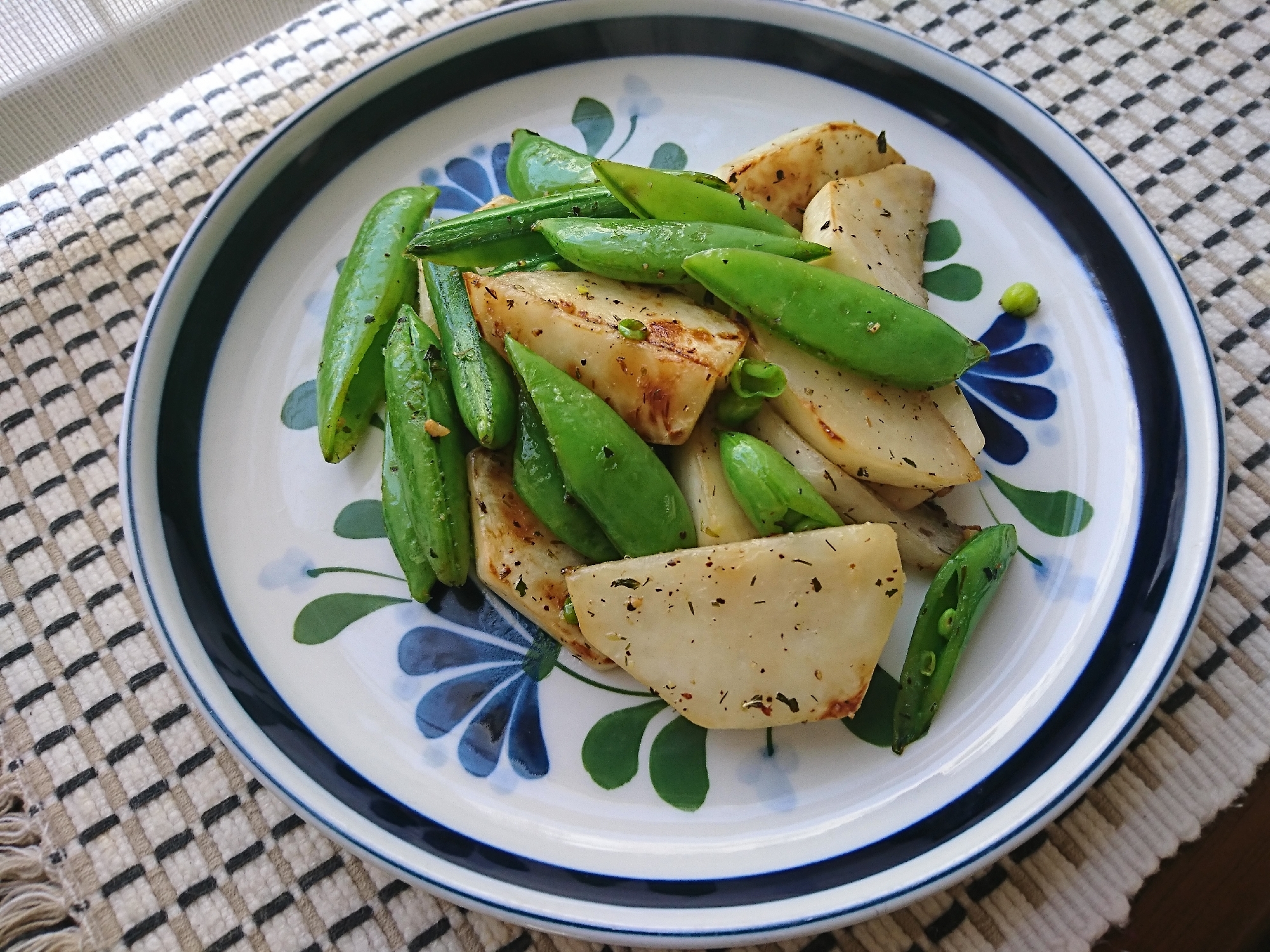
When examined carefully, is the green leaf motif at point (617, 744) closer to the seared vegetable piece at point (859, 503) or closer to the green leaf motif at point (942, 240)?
the seared vegetable piece at point (859, 503)

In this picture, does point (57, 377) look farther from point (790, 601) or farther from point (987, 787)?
point (987, 787)

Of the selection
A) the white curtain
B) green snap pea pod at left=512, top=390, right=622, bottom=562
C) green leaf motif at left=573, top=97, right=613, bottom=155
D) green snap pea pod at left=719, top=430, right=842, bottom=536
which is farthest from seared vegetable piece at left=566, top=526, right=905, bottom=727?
the white curtain

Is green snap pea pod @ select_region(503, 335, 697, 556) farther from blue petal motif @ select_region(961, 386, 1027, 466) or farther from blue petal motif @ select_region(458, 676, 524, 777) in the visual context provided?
blue petal motif @ select_region(961, 386, 1027, 466)

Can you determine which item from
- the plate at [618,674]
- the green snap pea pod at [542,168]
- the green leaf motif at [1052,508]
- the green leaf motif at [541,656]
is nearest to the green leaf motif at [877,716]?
the plate at [618,674]

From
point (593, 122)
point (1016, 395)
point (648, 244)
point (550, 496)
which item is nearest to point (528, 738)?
point (550, 496)

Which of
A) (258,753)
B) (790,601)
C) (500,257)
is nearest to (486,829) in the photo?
(258,753)

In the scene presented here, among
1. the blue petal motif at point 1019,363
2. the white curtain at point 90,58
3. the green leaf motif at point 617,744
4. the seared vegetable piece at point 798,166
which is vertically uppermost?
the white curtain at point 90,58

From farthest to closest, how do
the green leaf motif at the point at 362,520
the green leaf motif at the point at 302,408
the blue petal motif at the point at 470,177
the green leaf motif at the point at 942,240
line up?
the blue petal motif at the point at 470,177 < the green leaf motif at the point at 942,240 < the green leaf motif at the point at 302,408 < the green leaf motif at the point at 362,520

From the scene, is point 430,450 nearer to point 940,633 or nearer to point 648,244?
point 648,244
